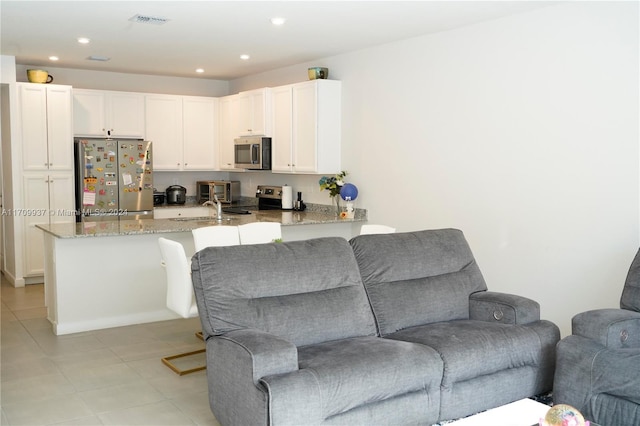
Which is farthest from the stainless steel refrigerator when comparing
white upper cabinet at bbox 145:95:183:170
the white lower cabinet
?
white upper cabinet at bbox 145:95:183:170

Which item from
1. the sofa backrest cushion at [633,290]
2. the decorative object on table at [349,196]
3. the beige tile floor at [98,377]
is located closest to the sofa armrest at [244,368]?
the beige tile floor at [98,377]

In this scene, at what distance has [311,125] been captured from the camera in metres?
6.84

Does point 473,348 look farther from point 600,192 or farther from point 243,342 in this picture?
point 600,192

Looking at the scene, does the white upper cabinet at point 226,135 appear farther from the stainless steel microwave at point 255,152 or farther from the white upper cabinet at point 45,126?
the white upper cabinet at point 45,126

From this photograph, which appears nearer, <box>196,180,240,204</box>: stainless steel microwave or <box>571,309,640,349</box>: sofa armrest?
<box>571,309,640,349</box>: sofa armrest

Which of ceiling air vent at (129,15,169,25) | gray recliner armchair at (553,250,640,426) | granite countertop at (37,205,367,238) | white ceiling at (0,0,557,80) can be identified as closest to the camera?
gray recliner armchair at (553,250,640,426)

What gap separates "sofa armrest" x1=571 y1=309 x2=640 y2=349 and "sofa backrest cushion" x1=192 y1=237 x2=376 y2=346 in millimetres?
1161

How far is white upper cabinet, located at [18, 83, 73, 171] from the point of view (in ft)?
23.6

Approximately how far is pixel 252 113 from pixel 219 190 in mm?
1470

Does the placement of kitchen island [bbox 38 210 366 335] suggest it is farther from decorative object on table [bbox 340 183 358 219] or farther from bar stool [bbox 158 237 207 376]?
decorative object on table [bbox 340 183 358 219]

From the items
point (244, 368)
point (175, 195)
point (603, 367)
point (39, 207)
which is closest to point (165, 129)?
point (175, 195)

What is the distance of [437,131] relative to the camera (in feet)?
18.7

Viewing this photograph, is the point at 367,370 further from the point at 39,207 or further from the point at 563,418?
the point at 39,207

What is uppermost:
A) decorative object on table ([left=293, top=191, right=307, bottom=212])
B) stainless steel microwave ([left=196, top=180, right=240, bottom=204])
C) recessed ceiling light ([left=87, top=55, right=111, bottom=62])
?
recessed ceiling light ([left=87, top=55, right=111, bottom=62])
